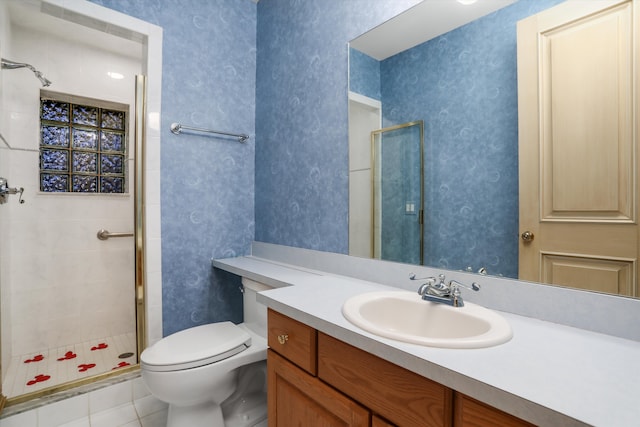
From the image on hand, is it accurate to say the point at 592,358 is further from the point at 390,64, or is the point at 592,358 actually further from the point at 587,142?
the point at 390,64

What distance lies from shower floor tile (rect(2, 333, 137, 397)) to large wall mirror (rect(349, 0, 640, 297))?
2.21 m

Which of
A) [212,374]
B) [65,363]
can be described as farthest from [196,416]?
[65,363]

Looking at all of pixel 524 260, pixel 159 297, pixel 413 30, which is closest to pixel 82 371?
pixel 159 297

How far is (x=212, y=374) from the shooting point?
1.37 metres

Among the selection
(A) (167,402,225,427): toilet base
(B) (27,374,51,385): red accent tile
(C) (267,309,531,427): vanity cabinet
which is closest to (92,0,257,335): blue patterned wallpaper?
(A) (167,402,225,427): toilet base

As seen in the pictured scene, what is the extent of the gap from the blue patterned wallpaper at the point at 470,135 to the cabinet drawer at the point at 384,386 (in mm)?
548

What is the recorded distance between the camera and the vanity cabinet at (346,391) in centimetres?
64

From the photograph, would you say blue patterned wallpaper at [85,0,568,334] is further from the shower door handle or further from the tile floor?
the shower door handle

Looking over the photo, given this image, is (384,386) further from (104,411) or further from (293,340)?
(104,411)

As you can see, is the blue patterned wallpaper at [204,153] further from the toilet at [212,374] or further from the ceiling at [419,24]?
the ceiling at [419,24]

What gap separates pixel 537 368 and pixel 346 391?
46 centimetres

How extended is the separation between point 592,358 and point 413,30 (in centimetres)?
125

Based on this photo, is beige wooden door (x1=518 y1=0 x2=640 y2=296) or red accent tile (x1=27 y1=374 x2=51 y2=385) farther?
red accent tile (x1=27 y1=374 x2=51 y2=385)

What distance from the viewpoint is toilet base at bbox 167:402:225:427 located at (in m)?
1.42
